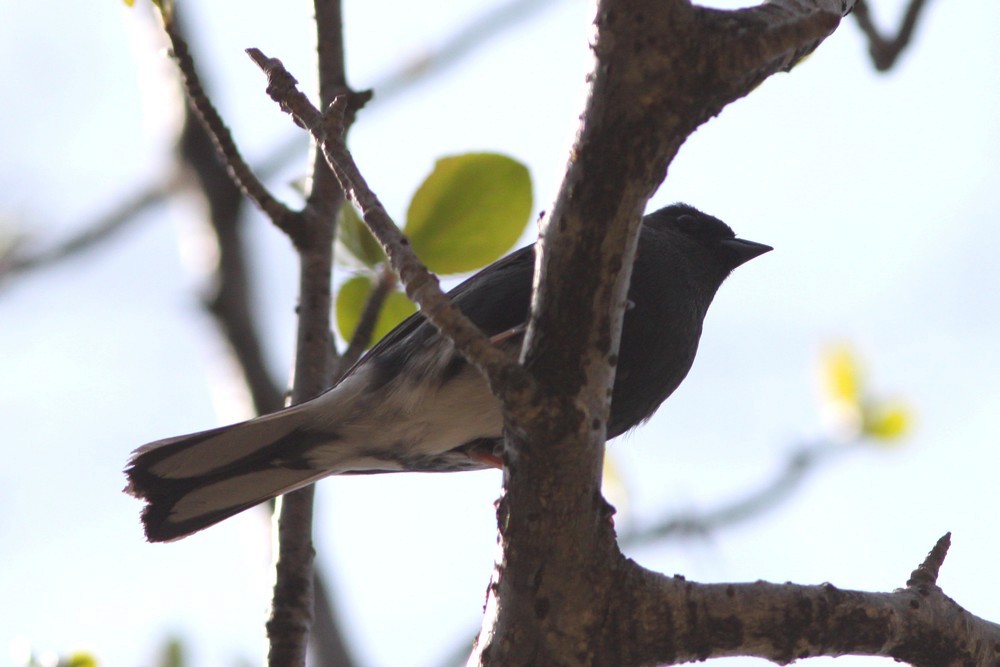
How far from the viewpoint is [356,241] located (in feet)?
10.9

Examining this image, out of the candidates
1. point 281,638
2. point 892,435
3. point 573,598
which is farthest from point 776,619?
point 892,435

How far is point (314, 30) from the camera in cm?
318

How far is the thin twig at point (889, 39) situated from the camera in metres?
3.67

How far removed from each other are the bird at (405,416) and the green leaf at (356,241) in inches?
11.8

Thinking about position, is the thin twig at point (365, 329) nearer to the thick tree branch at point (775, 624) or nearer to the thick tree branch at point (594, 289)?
the thick tree branch at point (594, 289)

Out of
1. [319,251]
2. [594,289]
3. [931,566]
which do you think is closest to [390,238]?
[594,289]

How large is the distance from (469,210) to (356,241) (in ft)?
1.17

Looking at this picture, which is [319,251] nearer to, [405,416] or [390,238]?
[405,416]

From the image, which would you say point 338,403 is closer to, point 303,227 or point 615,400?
point 303,227

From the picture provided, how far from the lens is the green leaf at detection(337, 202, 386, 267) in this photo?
332 centimetres

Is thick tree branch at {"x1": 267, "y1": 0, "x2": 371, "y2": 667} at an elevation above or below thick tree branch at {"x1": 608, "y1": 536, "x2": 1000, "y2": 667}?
above

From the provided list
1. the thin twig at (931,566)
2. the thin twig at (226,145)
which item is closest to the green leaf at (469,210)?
the thin twig at (226,145)

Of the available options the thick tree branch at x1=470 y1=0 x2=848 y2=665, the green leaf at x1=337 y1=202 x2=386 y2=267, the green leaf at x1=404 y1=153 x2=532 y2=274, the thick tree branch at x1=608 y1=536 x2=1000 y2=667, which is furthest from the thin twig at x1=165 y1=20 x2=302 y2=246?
the thick tree branch at x1=608 y1=536 x2=1000 y2=667

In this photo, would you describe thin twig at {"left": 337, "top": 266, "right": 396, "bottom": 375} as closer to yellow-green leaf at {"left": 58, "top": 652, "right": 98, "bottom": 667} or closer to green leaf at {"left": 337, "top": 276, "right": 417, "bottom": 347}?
green leaf at {"left": 337, "top": 276, "right": 417, "bottom": 347}
